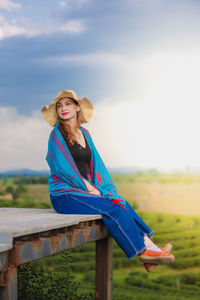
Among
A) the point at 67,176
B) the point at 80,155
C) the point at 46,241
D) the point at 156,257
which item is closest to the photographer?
the point at 46,241

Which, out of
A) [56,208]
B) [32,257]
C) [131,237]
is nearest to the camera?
[32,257]

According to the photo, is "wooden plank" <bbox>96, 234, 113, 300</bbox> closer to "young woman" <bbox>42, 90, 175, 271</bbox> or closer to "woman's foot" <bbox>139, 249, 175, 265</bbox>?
"young woman" <bbox>42, 90, 175, 271</bbox>

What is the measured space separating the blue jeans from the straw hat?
0.82 meters

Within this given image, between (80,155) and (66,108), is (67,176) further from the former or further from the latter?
(66,108)

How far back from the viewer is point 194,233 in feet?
31.7

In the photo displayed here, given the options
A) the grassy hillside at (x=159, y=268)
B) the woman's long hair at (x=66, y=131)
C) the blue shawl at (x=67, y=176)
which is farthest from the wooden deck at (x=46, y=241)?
the grassy hillside at (x=159, y=268)

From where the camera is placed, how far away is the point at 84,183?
11.4ft

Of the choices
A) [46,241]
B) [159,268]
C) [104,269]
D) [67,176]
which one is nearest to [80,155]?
[67,176]

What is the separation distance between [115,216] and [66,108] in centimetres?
117

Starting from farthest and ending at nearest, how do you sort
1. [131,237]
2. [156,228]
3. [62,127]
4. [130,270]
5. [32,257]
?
[156,228] → [130,270] → [62,127] → [131,237] → [32,257]

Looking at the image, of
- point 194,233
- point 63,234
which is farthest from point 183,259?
point 63,234

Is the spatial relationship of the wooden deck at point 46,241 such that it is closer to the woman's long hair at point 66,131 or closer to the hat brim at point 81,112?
the woman's long hair at point 66,131

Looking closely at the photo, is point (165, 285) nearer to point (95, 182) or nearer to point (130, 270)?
point (130, 270)

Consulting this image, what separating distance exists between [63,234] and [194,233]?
24.6ft
